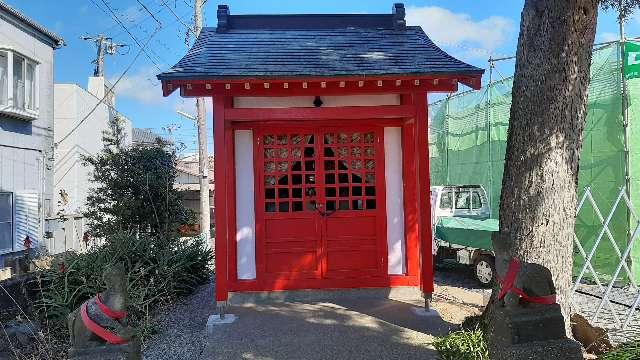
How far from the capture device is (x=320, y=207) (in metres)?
6.75

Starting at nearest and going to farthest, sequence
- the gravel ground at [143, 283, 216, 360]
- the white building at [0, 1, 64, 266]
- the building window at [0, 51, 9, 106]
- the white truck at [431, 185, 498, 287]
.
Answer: the gravel ground at [143, 283, 216, 360], the white truck at [431, 185, 498, 287], the building window at [0, 51, 9, 106], the white building at [0, 1, 64, 266]

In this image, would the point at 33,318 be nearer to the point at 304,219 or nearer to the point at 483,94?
the point at 304,219

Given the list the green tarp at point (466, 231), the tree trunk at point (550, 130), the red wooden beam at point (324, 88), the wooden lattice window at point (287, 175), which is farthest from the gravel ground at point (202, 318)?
the red wooden beam at point (324, 88)

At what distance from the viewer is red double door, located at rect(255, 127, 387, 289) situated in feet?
22.0

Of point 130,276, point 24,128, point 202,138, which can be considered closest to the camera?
point 130,276

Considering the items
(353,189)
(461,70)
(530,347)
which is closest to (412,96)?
(461,70)

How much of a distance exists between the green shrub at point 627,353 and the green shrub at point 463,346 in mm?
1131

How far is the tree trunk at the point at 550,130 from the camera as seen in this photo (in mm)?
4285

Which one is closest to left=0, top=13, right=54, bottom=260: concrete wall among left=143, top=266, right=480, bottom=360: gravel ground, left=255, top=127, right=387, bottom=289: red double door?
left=143, top=266, right=480, bottom=360: gravel ground

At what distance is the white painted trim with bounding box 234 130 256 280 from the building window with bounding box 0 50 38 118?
26.8 feet

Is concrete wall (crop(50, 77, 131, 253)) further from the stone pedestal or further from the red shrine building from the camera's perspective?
the stone pedestal

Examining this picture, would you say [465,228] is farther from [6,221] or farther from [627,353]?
[6,221]

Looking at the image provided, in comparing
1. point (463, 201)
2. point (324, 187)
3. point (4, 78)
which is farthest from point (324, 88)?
point (4, 78)

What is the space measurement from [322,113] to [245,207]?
5.63ft
